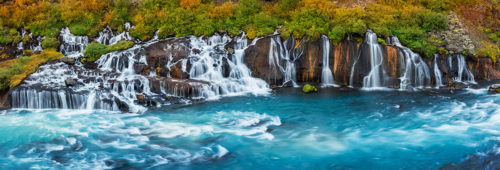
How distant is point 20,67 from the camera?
54.2ft

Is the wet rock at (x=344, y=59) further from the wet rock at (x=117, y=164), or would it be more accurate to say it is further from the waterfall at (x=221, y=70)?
the wet rock at (x=117, y=164)

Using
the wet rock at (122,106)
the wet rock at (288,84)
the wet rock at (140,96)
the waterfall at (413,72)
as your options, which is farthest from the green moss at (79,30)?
the waterfall at (413,72)

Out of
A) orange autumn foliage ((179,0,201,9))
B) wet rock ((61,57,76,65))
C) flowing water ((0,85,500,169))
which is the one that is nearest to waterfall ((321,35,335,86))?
flowing water ((0,85,500,169))

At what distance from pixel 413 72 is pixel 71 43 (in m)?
19.6

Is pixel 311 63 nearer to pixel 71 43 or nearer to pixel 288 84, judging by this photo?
pixel 288 84

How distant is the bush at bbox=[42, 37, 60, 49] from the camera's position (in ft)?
64.7

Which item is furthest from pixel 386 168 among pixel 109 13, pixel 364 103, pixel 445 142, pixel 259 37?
pixel 109 13

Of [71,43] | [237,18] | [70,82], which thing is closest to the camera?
[70,82]

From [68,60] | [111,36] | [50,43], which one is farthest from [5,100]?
[111,36]

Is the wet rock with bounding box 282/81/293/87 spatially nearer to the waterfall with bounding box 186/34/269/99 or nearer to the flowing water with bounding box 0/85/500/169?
the waterfall with bounding box 186/34/269/99

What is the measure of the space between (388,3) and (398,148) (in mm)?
13114

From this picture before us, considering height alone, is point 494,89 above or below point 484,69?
below

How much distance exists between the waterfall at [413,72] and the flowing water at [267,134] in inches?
76.2

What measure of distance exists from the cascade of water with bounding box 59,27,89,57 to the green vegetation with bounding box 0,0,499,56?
43 cm
